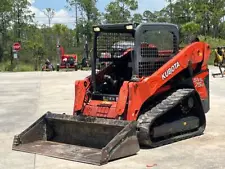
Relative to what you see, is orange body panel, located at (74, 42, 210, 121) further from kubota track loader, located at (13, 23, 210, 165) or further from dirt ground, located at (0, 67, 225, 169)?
dirt ground, located at (0, 67, 225, 169)

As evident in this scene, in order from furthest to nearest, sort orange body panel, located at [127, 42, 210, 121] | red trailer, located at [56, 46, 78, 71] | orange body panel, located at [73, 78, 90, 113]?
red trailer, located at [56, 46, 78, 71] → orange body panel, located at [73, 78, 90, 113] → orange body panel, located at [127, 42, 210, 121]

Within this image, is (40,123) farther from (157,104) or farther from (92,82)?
(157,104)

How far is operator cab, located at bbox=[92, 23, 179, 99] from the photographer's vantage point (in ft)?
26.2

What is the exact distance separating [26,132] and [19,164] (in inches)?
43.7

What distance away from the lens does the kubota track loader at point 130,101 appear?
7328mm

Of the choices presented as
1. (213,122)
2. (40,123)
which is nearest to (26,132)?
(40,123)

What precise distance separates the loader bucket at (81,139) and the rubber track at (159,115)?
237 mm

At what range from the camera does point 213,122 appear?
9758 millimetres

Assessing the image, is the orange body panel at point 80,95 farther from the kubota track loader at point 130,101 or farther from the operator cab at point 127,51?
the operator cab at point 127,51

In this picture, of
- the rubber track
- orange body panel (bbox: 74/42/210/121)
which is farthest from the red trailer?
the rubber track

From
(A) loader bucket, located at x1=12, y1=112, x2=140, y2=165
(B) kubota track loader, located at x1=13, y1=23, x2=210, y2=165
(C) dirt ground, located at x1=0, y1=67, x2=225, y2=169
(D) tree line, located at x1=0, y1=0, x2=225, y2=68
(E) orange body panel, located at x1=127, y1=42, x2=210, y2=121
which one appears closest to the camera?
(C) dirt ground, located at x1=0, y1=67, x2=225, y2=169

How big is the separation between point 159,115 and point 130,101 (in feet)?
1.74

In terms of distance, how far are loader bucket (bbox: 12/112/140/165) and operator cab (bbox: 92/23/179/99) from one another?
0.99m

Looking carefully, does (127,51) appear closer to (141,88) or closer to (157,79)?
(157,79)
